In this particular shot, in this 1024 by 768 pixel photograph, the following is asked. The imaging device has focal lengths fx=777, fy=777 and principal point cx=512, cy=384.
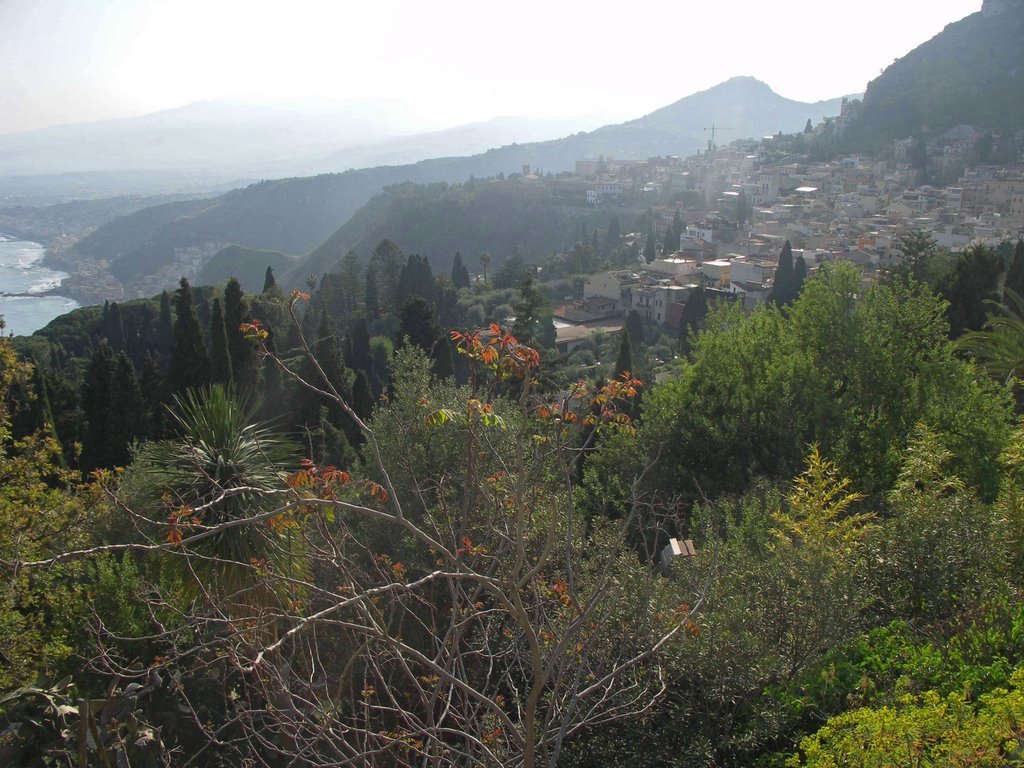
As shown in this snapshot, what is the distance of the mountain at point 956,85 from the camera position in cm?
8081

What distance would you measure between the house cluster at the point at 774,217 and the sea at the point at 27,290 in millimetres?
33505

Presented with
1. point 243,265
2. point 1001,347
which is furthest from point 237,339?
point 243,265

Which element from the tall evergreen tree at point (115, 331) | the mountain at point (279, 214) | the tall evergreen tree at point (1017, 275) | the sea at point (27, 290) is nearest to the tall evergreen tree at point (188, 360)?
the tall evergreen tree at point (115, 331)

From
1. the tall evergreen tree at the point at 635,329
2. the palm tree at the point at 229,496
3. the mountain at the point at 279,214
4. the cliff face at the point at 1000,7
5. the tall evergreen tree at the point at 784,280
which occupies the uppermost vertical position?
the cliff face at the point at 1000,7

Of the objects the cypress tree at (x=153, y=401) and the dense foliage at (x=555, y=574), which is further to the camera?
the cypress tree at (x=153, y=401)

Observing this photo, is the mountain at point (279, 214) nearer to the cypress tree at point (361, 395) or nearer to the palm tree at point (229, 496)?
the cypress tree at point (361, 395)

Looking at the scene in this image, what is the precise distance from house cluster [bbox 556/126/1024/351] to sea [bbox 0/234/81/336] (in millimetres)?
33505

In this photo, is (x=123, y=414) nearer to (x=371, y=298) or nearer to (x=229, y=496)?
(x=229, y=496)

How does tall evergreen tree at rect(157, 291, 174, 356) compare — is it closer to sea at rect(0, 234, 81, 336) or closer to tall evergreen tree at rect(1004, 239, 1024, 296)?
sea at rect(0, 234, 81, 336)

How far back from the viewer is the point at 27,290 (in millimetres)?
62375

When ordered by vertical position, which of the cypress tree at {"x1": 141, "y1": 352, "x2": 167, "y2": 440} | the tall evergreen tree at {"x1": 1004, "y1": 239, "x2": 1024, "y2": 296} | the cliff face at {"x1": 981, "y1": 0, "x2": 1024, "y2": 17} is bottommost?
the cypress tree at {"x1": 141, "y1": 352, "x2": 167, "y2": 440}

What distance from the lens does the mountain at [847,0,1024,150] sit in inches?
3182

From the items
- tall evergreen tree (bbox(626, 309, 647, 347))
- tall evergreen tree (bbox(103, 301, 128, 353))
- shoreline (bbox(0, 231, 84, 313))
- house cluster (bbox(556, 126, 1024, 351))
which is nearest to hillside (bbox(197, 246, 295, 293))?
shoreline (bbox(0, 231, 84, 313))

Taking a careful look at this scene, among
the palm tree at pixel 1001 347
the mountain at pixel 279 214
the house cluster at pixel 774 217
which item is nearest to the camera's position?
the palm tree at pixel 1001 347
